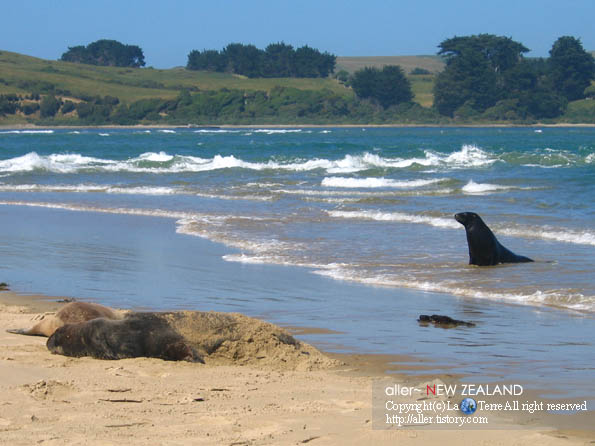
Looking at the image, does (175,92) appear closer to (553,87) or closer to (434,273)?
(553,87)

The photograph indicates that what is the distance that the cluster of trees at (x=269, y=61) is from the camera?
141 meters

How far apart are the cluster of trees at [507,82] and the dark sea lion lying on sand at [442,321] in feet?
319

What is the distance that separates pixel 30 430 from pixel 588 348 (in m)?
3.98

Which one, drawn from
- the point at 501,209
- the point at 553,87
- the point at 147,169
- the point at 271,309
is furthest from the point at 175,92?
the point at 271,309

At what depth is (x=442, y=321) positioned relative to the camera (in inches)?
284

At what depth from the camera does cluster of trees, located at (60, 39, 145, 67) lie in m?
171

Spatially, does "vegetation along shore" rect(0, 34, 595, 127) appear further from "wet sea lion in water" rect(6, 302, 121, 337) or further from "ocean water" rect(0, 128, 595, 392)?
"wet sea lion in water" rect(6, 302, 121, 337)

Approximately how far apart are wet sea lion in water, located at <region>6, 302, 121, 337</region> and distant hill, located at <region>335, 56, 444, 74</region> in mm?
157539

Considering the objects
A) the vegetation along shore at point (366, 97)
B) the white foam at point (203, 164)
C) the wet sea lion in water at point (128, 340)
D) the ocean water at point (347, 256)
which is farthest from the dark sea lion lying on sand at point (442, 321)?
the vegetation along shore at point (366, 97)

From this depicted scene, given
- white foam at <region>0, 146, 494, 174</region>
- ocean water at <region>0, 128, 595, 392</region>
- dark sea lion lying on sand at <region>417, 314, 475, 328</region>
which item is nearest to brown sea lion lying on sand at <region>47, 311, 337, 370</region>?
ocean water at <region>0, 128, 595, 392</region>

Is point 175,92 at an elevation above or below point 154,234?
above

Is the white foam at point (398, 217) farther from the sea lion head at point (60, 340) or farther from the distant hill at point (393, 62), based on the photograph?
the distant hill at point (393, 62)

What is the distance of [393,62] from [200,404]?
17363 cm

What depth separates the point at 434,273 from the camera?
1011cm
